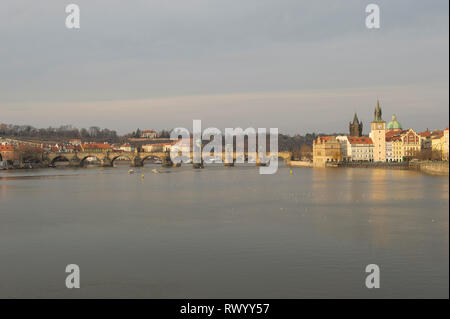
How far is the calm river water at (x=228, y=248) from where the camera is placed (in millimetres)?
11109

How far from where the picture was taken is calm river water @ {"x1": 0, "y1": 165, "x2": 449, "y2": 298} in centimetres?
1111

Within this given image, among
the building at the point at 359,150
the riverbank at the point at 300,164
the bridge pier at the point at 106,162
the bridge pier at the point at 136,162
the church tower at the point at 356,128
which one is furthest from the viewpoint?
the church tower at the point at 356,128

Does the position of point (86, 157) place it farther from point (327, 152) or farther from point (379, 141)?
point (379, 141)

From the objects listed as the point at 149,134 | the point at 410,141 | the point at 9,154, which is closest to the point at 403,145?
the point at 410,141

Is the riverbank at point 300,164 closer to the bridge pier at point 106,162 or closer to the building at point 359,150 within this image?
the building at point 359,150

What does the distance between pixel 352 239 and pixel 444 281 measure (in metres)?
4.96

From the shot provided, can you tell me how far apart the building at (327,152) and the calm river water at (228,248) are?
61.0m

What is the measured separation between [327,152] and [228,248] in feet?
250

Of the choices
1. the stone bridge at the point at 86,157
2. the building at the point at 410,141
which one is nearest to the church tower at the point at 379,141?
the building at the point at 410,141

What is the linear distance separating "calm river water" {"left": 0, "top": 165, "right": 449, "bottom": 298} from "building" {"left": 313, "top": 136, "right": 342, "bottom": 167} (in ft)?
200
